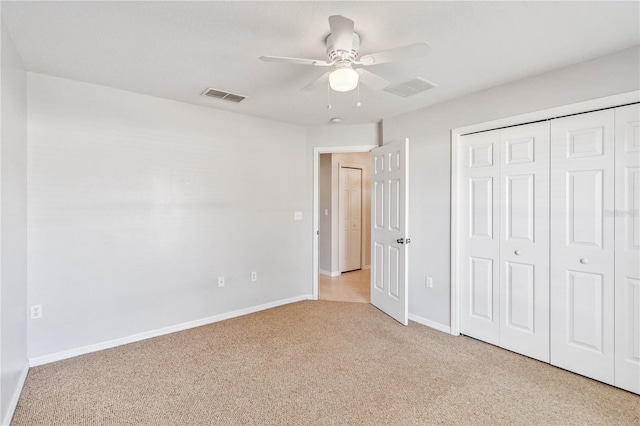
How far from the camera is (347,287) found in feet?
15.6

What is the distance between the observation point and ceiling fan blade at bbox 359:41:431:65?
157 centimetres

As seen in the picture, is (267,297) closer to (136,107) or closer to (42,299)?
(42,299)

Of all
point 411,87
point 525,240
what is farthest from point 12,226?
point 525,240

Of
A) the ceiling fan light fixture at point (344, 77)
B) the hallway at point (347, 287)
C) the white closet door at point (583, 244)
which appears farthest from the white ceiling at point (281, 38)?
the hallway at point (347, 287)

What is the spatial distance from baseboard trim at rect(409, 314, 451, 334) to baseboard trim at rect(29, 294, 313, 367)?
1.48 m

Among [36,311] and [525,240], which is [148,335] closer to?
[36,311]

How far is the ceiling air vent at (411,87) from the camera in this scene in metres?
2.63

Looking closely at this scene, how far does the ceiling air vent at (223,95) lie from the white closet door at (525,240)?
96.5 inches

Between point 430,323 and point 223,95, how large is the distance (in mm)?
3079

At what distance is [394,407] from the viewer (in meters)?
1.94

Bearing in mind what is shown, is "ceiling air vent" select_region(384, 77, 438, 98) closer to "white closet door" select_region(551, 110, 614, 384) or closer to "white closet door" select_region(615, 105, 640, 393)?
"white closet door" select_region(551, 110, 614, 384)

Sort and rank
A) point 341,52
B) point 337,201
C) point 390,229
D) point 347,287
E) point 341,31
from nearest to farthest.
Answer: point 341,31 < point 341,52 < point 390,229 < point 347,287 < point 337,201

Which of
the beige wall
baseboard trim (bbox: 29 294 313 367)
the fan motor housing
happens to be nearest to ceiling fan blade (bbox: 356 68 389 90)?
the fan motor housing

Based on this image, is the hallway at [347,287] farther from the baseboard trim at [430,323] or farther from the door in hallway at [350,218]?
the baseboard trim at [430,323]
